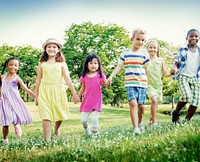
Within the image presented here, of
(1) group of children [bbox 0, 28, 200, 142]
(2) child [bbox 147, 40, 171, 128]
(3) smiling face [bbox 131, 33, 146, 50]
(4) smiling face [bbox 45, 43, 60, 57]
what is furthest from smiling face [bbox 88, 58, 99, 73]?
(2) child [bbox 147, 40, 171, 128]

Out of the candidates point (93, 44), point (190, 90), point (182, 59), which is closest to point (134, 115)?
point (190, 90)

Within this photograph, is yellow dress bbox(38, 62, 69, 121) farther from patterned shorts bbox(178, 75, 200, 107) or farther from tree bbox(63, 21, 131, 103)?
tree bbox(63, 21, 131, 103)

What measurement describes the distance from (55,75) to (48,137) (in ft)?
4.30

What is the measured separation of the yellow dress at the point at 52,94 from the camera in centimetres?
681

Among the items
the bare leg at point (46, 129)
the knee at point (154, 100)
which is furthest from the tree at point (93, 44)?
the bare leg at point (46, 129)

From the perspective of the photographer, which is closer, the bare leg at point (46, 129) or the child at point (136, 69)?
the bare leg at point (46, 129)

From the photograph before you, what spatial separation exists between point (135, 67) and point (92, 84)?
124 cm

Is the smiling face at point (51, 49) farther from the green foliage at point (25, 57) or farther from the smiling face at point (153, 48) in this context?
the green foliage at point (25, 57)

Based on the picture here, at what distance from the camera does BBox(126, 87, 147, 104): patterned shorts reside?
24.6 ft

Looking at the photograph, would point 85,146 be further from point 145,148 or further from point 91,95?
point 91,95

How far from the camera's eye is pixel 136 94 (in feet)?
25.0

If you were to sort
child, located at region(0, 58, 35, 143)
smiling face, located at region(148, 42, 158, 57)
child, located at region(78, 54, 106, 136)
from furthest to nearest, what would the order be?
1. smiling face, located at region(148, 42, 158, 57)
2. child, located at region(0, 58, 35, 143)
3. child, located at region(78, 54, 106, 136)

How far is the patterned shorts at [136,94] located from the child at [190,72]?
1377 mm

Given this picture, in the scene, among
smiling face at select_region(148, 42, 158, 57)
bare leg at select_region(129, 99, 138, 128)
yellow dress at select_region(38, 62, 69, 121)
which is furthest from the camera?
smiling face at select_region(148, 42, 158, 57)
